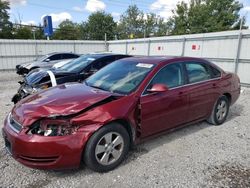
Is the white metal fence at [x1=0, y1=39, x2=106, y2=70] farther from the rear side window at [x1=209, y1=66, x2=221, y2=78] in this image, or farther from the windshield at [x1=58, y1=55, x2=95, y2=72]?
the rear side window at [x1=209, y1=66, x2=221, y2=78]

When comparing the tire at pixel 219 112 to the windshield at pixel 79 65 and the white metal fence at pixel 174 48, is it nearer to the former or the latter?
the windshield at pixel 79 65

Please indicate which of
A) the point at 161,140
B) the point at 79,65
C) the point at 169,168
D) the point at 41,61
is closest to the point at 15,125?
the point at 169,168

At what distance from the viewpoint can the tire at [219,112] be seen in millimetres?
4609

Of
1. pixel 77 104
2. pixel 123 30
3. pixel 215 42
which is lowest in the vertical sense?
pixel 77 104

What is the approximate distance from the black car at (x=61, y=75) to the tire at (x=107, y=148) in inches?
103

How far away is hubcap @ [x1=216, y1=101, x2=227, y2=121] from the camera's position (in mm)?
4691

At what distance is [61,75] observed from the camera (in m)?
5.54

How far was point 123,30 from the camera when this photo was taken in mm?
47531

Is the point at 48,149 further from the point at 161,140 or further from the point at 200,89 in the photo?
the point at 200,89

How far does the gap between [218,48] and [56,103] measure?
919 centimetres

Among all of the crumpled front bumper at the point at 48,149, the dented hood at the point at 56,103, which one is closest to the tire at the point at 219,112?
the dented hood at the point at 56,103

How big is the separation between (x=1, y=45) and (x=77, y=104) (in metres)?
15.3

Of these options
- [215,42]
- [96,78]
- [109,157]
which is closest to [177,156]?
[109,157]

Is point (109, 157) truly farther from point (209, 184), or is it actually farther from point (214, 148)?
point (214, 148)
